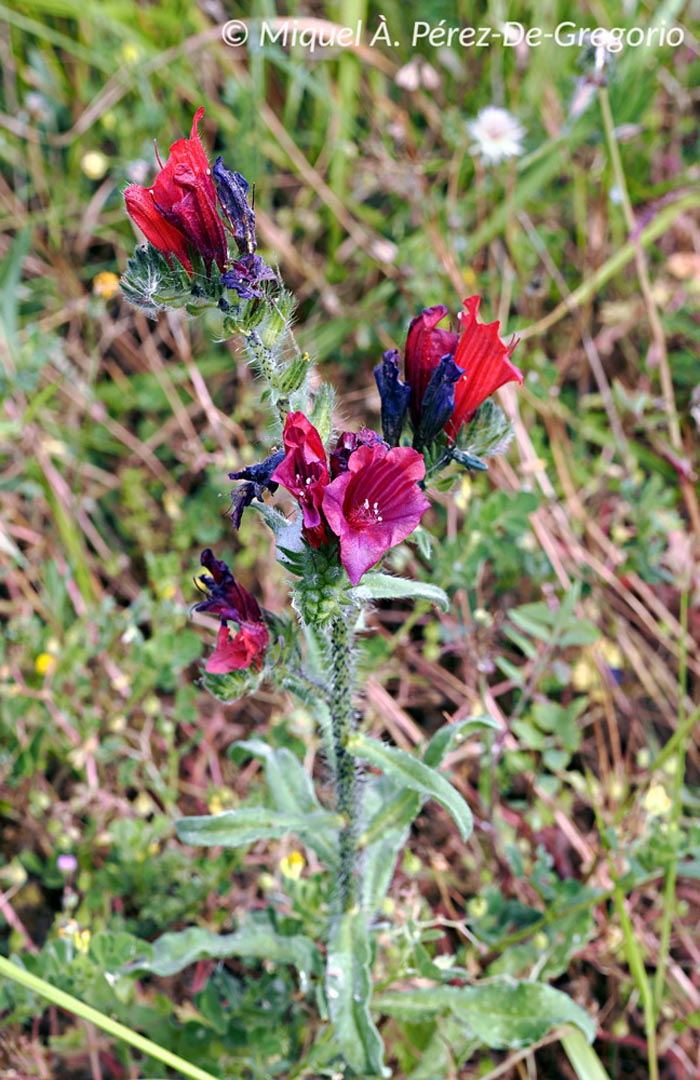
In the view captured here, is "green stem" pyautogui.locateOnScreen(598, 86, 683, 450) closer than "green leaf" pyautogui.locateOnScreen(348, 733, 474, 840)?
No

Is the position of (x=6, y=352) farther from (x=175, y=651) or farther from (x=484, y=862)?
(x=484, y=862)

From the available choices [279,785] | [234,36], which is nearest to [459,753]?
[279,785]

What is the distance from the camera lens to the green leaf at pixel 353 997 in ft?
7.20

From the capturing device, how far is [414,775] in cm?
210

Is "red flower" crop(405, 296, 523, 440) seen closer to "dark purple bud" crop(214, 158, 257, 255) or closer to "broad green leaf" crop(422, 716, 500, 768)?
"dark purple bud" crop(214, 158, 257, 255)

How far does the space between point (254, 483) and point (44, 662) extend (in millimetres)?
1624

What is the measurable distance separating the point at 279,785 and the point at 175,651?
0.78m

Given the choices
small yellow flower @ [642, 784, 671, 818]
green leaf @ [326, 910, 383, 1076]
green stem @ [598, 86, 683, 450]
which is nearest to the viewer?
green leaf @ [326, 910, 383, 1076]

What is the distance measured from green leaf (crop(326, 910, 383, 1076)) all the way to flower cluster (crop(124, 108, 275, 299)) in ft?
5.11

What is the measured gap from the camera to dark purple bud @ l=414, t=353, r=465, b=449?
77.7 inches

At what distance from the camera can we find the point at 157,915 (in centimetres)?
277

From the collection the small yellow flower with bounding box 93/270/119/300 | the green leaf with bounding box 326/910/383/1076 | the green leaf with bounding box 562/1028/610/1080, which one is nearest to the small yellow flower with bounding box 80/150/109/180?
the small yellow flower with bounding box 93/270/119/300

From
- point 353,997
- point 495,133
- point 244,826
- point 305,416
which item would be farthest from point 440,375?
point 495,133

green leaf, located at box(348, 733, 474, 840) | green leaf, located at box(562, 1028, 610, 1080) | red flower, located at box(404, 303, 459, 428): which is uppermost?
red flower, located at box(404, 303, 459, 428)
